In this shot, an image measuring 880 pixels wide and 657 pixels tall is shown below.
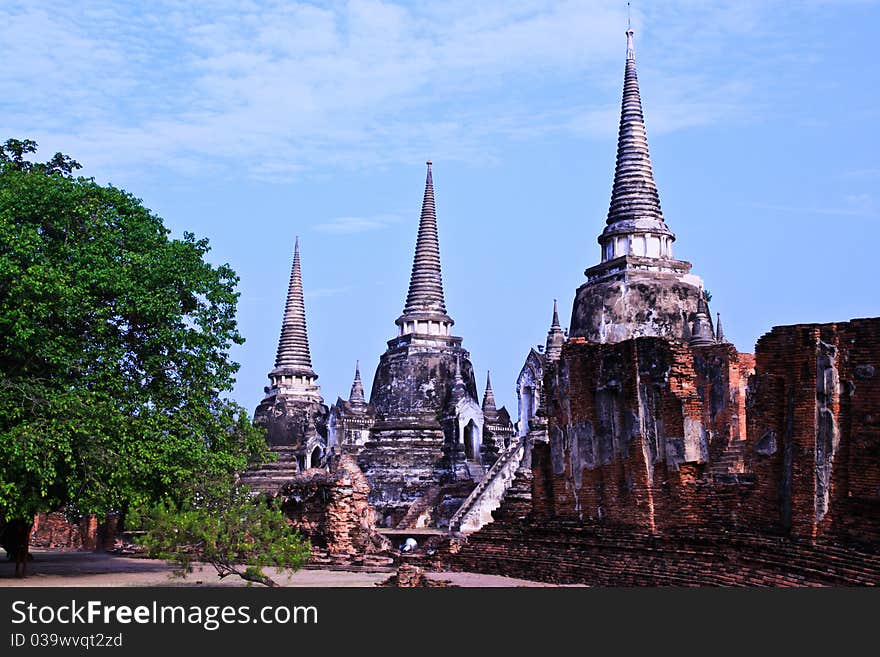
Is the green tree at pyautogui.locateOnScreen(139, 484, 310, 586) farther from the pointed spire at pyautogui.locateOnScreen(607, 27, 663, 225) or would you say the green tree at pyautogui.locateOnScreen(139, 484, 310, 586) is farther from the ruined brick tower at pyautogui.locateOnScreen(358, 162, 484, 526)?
the pointed spire at pyautogui.locateOnScreen(607, 27, 663, 225)

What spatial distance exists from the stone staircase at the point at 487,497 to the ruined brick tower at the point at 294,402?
16.3m

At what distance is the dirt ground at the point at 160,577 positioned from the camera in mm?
18219

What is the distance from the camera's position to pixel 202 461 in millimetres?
19391

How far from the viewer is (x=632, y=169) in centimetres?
3675

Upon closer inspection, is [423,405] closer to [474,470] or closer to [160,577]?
[474,470]

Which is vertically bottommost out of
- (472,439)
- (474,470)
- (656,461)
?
(656,461)

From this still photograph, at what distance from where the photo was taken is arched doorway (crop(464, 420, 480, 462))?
41.2m

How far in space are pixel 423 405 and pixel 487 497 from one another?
11698 mm

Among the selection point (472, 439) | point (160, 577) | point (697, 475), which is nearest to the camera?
point (697, 475)

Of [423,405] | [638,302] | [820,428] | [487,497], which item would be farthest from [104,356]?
[423,405]

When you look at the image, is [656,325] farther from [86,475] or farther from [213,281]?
[86,475]

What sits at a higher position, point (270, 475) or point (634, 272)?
point (634, 272)

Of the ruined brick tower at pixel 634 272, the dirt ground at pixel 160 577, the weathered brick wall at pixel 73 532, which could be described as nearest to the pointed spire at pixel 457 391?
the ruined brick tower at pixel 634 272

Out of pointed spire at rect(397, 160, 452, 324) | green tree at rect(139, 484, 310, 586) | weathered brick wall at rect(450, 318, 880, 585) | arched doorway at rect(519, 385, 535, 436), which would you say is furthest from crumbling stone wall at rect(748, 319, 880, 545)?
pointed spire at rect(397, 160, 452, 324)
